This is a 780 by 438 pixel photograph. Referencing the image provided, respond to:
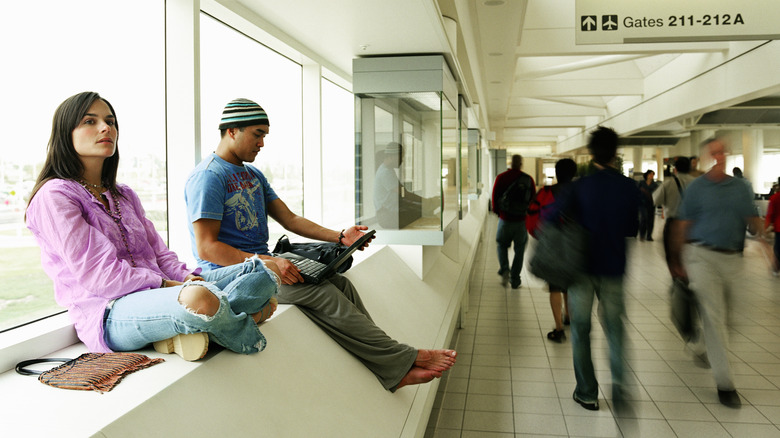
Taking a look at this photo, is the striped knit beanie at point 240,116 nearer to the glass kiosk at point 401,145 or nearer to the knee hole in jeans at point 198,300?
the knee hole in jeans at point 198,300

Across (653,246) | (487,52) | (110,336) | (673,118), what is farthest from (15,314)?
(653,246)

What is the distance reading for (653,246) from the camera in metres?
13.8

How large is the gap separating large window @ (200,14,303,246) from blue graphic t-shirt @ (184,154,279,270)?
1.04m

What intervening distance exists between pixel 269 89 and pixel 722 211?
362 cm

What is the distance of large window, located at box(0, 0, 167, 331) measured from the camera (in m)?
2.47

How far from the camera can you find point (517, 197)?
25.5 feet

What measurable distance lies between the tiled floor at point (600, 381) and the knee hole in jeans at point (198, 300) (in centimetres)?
217

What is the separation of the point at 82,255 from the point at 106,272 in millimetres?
91

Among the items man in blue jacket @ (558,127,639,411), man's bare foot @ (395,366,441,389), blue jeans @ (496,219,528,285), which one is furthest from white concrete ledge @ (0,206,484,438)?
blue jeans @ (496,219,528,285)

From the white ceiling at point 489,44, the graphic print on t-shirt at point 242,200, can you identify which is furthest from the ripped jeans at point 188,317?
the white ceiling at point 489,44

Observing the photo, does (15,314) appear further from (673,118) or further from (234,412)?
(673,118)

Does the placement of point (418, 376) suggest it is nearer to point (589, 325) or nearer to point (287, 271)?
point (287, 271)

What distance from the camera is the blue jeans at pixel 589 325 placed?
3.28 metres

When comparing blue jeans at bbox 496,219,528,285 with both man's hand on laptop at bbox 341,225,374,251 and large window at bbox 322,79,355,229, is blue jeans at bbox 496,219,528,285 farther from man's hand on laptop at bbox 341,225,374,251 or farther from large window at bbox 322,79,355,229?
man's hand on laptop at bbox 341,225,374,251
